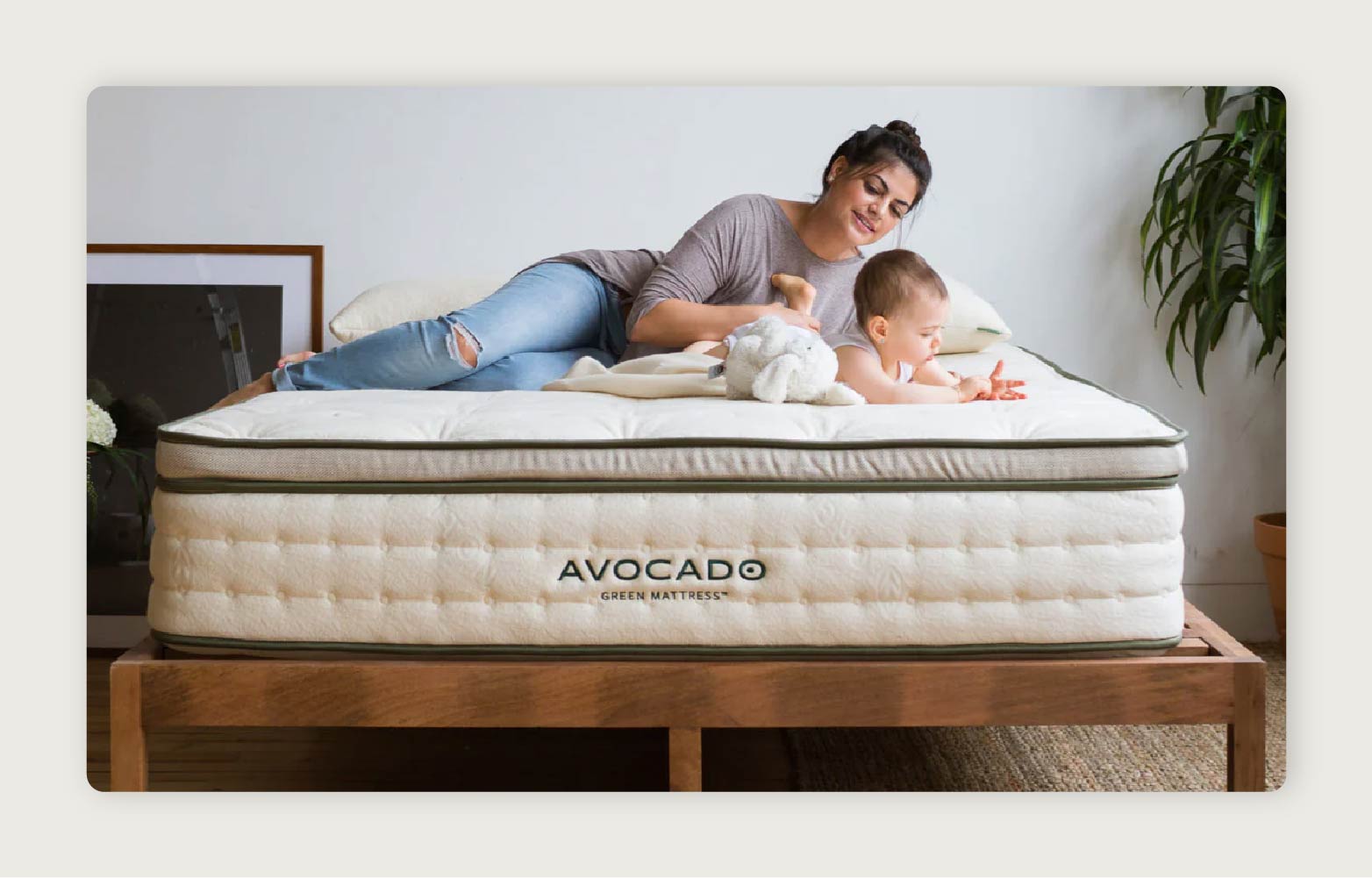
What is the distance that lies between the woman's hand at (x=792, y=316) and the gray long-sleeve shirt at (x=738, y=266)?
0.30ft

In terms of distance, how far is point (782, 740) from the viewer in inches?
73.9

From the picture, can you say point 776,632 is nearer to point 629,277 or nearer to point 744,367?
point 744,367

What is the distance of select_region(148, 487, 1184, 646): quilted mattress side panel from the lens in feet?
4.32

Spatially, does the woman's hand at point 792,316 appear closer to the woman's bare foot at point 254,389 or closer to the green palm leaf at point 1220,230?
the woman's bare foot at point 254,389

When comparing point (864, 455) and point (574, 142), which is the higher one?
point (574, 142)

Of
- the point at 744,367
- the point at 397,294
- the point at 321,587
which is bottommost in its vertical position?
the point at 321,587

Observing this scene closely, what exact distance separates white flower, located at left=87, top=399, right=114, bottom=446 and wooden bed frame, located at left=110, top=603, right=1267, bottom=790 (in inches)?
43.2

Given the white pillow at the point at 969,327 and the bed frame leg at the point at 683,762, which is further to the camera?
the white pillow at the point at 969,327

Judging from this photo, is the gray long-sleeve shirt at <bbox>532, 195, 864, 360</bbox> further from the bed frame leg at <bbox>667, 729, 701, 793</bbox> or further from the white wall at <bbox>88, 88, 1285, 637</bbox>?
the bed frame leg at <bbox>667, 729, 701, 793</bbox>

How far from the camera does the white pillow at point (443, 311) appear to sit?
2.27 m

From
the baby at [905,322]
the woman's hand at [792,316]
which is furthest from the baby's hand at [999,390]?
the woman's hand at [792,316]

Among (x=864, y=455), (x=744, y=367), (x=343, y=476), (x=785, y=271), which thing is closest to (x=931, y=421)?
(x=864, y=455)

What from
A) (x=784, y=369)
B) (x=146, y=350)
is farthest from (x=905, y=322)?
(x=146, y=350)

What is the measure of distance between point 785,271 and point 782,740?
80 cm
